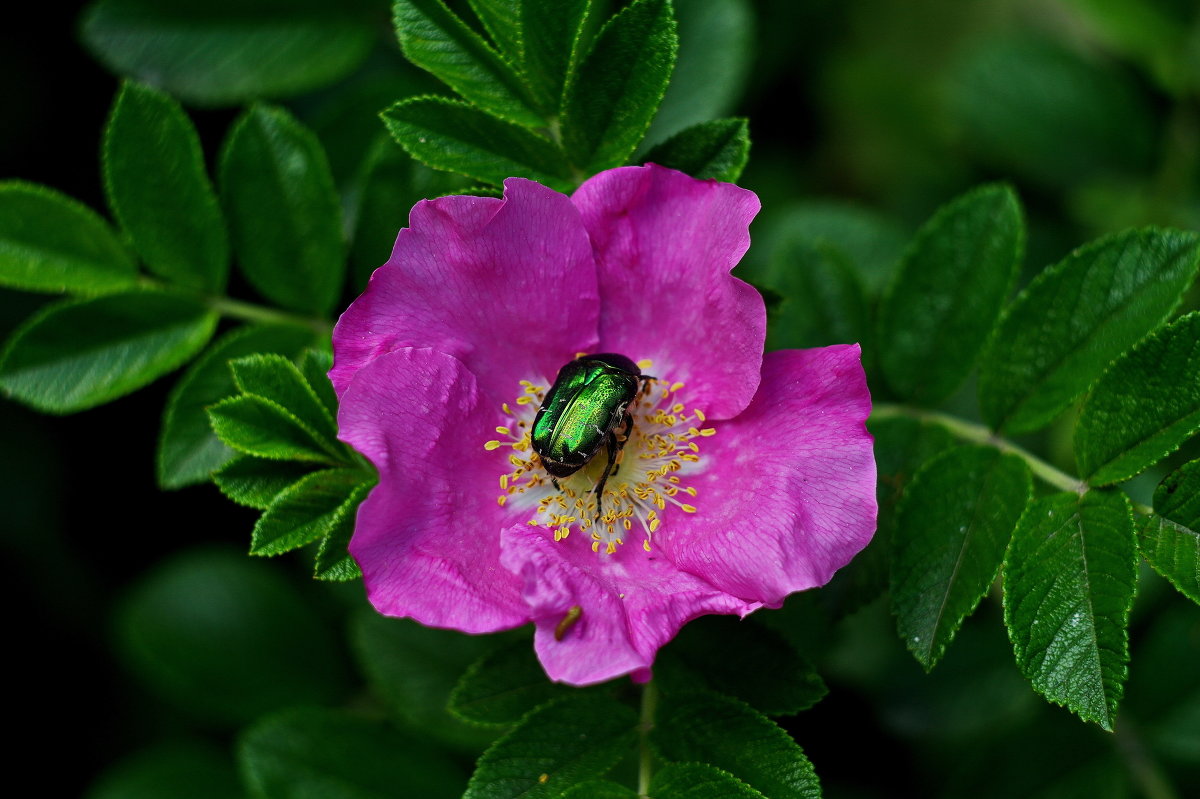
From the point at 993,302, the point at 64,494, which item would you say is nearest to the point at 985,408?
the point at 993,302

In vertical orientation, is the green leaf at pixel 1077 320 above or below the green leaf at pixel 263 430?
above

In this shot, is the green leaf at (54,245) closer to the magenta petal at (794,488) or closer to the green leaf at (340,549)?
the green leaf at (340,549)

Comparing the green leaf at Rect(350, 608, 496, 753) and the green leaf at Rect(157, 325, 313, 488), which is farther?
the green leaf at Rect(350, 608, 496, 753)

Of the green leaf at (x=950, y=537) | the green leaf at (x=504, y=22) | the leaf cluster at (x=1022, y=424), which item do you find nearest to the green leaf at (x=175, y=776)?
the leaf cluster at (x=1022, y=424)

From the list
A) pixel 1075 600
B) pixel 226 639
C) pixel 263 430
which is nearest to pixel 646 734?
pixel 1075 600

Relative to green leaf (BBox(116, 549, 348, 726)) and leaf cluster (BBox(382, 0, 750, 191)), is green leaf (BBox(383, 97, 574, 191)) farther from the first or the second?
green leaf (BBox(116, 549, 348, 726))

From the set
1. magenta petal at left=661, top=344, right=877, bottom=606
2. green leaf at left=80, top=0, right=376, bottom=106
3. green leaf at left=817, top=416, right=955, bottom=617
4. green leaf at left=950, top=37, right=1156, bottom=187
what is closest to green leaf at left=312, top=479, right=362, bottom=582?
magenta petal at left=661, top=344, right=877, bottom=606
